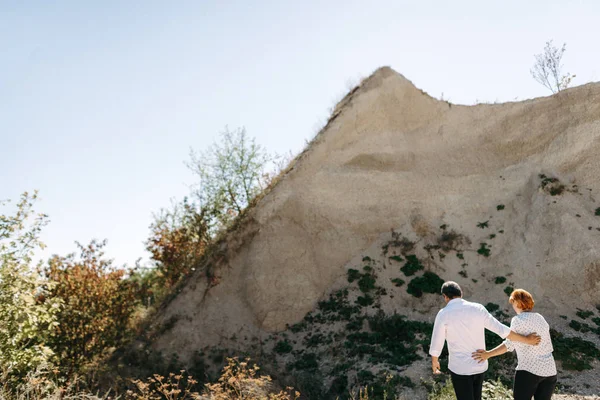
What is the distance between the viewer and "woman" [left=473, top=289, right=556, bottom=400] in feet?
14.6

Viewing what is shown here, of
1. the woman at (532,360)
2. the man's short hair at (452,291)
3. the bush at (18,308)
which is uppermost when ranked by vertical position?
the bush at (18,308)

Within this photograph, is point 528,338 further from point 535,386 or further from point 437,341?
point 437,341

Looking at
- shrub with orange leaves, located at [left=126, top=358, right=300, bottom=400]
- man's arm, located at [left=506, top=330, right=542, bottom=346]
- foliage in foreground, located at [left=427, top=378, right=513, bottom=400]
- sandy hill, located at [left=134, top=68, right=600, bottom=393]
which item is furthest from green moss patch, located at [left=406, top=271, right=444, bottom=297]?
man's arm, located at [left=506, top=330, right=542, bottom=346]

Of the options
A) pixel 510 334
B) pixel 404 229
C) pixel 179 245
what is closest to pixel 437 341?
pixel 510 334

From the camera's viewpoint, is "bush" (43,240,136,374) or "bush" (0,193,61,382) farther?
"bush" (43,240,136,374)

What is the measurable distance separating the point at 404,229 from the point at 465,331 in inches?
402

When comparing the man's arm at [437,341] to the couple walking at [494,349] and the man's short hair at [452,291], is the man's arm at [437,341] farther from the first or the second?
the man's short hair at [452,291]

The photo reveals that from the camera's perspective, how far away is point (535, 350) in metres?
4.46

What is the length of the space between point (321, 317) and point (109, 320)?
6422 millimetres

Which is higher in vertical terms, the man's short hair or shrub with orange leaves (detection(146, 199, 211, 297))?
shrub with orange leaves (detection(146, 199, 211, 297))

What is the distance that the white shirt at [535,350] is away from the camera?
4.45 m

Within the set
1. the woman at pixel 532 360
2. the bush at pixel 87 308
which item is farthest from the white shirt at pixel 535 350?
the bush at pixel 87 308

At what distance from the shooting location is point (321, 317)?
12844 mm

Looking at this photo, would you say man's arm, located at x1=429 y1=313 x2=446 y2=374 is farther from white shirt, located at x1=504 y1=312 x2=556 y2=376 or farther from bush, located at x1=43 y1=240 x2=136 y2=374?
bush, located at x1=43 y1=240 x2=136 y2=374
